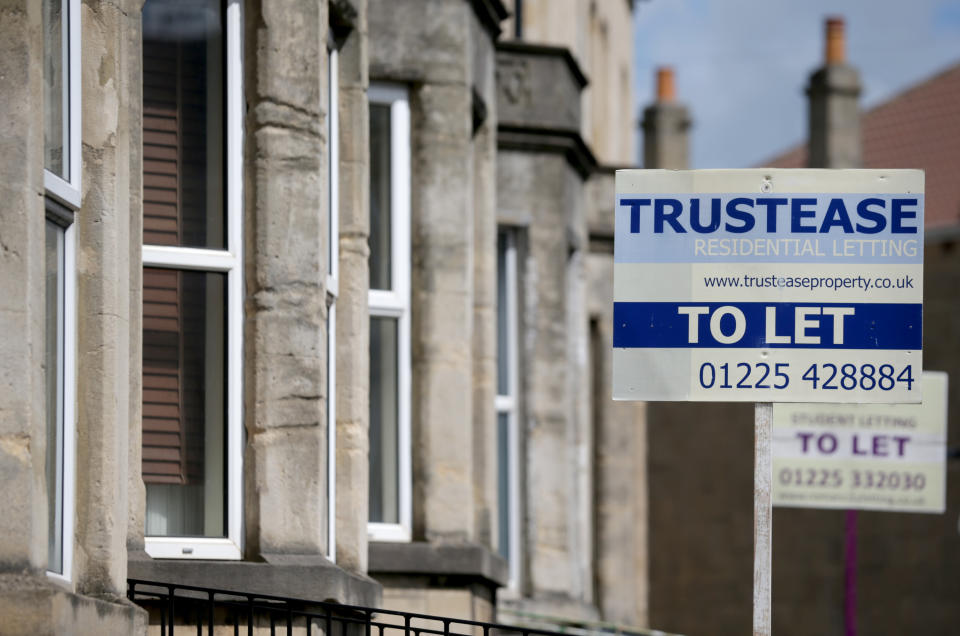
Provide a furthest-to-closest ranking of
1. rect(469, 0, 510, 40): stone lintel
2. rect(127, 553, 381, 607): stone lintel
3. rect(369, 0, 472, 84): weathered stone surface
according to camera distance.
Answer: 1. rect(469, 0, 510, 40): stone lintel
2. rect(369, 0, 472, 84): weathered stone surface
3. rect(127, 553, 381, 607): stone lintel

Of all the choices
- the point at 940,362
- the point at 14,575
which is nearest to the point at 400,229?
the point at 14,575

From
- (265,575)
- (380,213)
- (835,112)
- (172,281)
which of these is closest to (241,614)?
(265,575)

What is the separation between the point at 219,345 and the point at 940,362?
3057 centimetres

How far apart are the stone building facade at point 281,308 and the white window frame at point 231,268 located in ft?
0.05

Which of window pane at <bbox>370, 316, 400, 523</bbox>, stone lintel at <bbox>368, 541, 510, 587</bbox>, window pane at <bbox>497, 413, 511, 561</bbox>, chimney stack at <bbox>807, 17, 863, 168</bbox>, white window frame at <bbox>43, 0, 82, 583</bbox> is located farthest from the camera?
chimney stack at <bbox>807, 17, 863, 168</bbox>

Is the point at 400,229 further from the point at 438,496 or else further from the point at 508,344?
the point at 508,344

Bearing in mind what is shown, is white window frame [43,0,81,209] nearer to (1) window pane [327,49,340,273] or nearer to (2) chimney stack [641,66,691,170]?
(1) window pane [327,49,340,273]

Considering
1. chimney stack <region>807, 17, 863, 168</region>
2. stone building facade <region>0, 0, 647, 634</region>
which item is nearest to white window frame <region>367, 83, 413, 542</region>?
stone building facade <region>0, 0, 647, 634</region>

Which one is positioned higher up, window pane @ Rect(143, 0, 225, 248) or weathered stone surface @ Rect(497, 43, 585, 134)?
weathered stone surface @ Rect(497, 43, 585, 134)

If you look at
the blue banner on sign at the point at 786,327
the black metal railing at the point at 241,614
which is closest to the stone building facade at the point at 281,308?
the black metal railing at the point at 241,614

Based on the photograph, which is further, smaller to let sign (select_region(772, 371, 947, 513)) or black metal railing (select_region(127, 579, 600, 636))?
smaller to let sign (select_region(772, 371, 947, 513))

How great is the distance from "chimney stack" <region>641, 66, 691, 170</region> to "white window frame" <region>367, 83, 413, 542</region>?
1417 inches

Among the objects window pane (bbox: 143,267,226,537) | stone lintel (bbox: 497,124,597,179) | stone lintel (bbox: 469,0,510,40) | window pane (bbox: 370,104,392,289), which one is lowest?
Answer: window pane (bbox: 143,267,226,537)

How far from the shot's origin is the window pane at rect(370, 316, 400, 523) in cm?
1335
